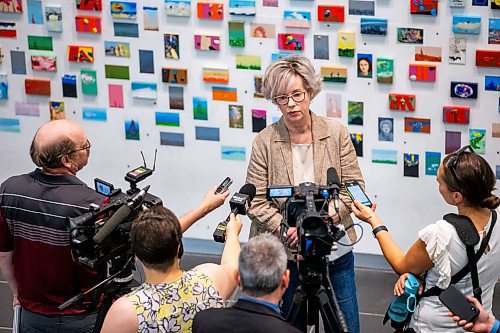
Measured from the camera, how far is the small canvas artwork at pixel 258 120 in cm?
567

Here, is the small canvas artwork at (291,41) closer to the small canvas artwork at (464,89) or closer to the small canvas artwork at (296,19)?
the small canvas artwork at (296,19)

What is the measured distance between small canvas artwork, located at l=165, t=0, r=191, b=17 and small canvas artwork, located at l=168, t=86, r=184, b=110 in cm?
45

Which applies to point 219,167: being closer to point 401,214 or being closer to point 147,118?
point 147,118

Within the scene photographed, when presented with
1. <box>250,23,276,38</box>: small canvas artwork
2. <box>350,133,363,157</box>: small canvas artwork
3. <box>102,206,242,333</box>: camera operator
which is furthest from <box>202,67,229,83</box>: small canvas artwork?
<box>102,206,242,333</box>: camera operator

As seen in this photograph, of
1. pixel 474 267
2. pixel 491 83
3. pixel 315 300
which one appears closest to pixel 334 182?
pixel 315 300

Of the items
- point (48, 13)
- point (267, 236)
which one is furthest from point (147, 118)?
point (267, 236)

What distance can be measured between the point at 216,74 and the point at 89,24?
0.85 m

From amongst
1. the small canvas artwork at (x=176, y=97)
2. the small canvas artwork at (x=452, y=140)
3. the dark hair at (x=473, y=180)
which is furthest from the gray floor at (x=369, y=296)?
the dark hair at (x=473, y=180)

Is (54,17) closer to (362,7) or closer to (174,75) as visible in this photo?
(174,75)

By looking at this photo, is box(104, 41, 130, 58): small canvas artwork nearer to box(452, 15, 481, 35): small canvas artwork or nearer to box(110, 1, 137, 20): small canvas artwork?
box(110, 1, 137, 20): small canvas artwork

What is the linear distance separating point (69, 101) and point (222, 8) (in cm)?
119

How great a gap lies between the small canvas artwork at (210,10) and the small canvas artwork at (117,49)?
0.52 meters

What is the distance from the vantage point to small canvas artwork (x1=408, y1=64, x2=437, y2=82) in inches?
209

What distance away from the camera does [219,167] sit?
585 centimetres
